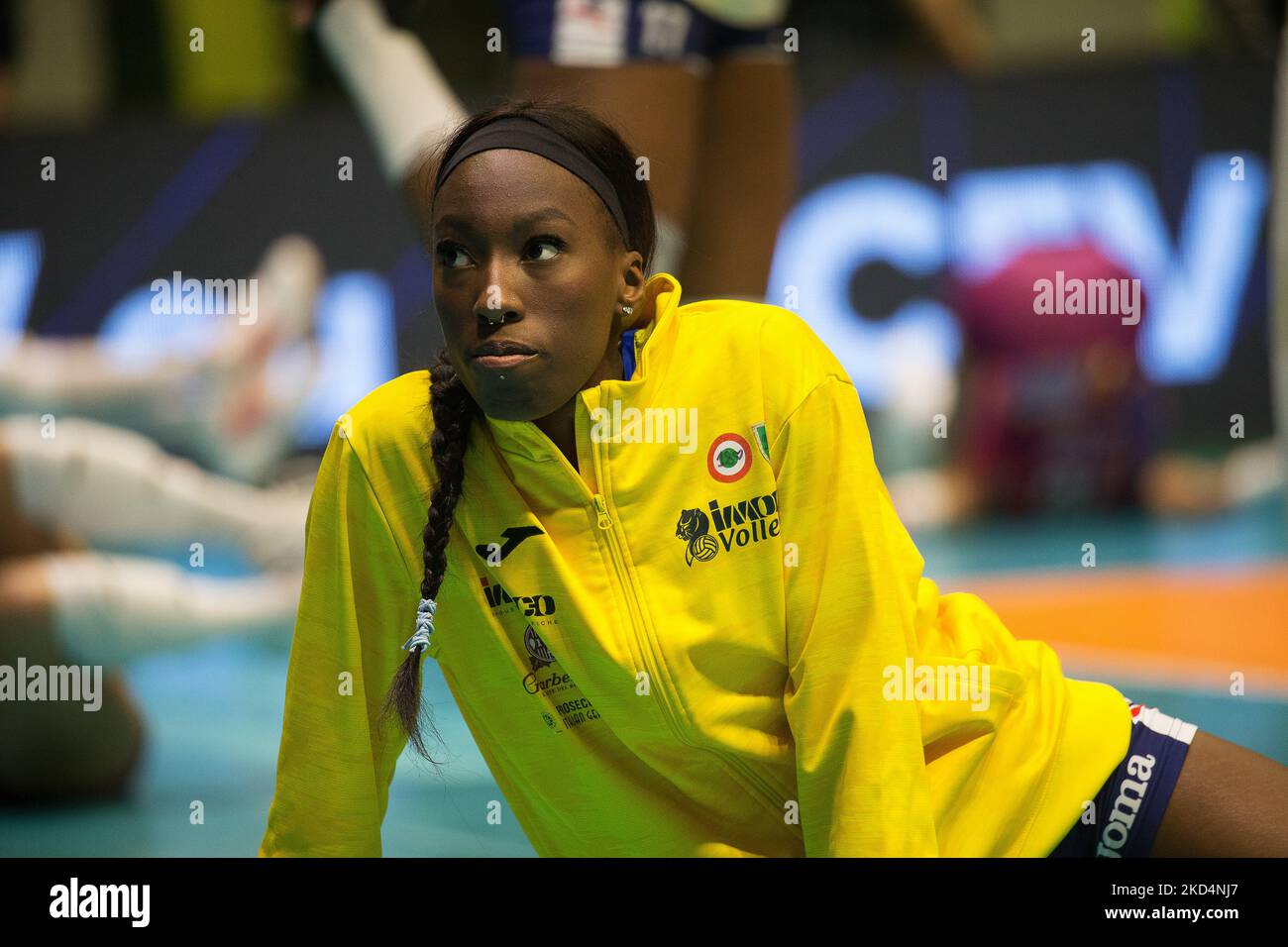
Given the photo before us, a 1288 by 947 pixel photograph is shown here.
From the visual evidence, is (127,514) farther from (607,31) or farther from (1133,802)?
(1133,802)

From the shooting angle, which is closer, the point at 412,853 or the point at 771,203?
the point at 412,853

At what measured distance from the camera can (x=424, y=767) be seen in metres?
2.77

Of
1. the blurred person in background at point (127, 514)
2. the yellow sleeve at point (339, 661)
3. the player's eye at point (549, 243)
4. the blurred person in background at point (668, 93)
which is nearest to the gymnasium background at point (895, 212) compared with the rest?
the blurred person in background at point (127, 514)

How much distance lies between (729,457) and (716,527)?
84 millimetres

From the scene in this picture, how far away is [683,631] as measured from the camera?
1.67 metres

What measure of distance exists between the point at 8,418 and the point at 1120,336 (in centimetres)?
357

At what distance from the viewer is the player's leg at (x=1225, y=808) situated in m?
1.72

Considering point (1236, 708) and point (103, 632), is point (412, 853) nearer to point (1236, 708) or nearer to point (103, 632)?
point (103, 632)

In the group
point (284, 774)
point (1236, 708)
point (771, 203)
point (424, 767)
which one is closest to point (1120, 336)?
point (1236, 708)

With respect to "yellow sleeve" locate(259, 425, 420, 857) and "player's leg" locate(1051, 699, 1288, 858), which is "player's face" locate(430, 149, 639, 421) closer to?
"yellow sleeve" locate(259, 425, 420, 857)
